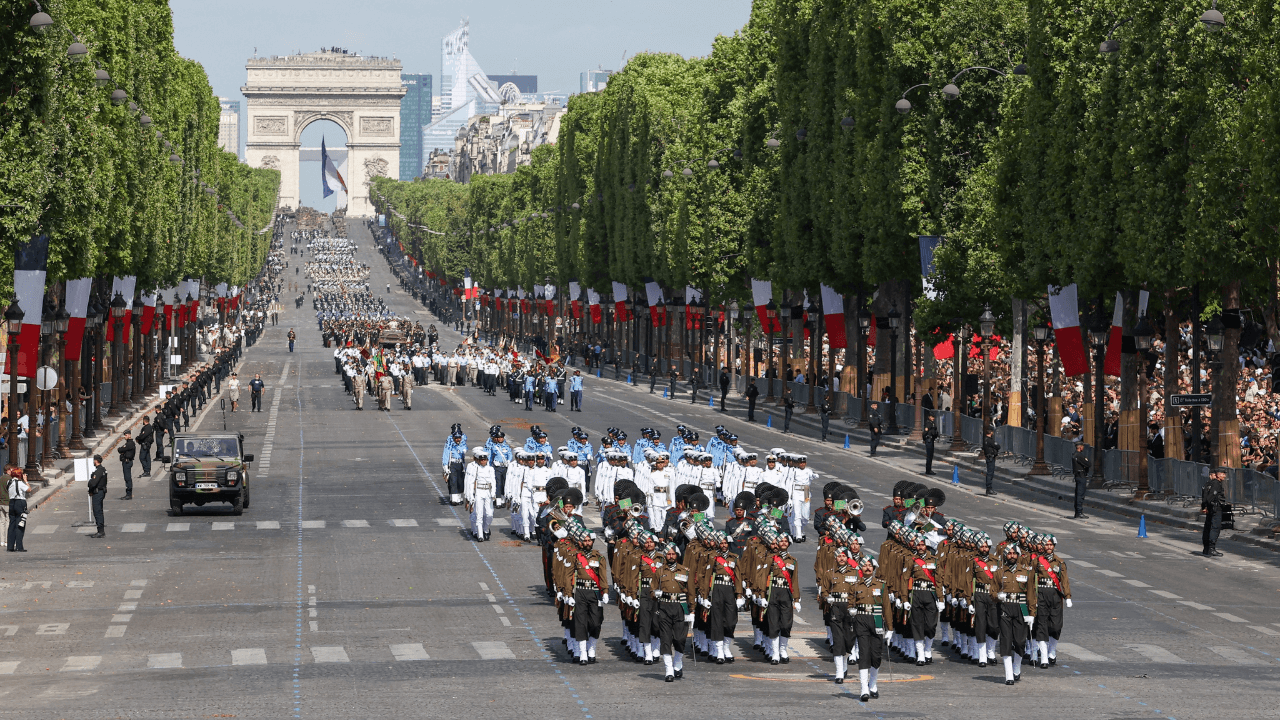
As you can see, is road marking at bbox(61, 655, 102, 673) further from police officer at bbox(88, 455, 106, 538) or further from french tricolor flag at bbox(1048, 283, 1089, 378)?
french tricolor flag at bbox(1048, 283, 1089, 378)

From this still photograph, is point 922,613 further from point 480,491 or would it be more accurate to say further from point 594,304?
point 594,304

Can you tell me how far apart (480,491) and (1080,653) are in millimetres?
14501

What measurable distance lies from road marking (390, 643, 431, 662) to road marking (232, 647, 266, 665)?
1.59 metres

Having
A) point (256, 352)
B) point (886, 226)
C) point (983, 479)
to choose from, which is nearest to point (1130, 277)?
point (983, 479)

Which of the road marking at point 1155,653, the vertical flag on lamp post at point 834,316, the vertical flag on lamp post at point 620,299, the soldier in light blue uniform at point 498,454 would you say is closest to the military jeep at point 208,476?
the soldier in light blue uniform at point 498,454

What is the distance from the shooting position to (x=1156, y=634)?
999 inches

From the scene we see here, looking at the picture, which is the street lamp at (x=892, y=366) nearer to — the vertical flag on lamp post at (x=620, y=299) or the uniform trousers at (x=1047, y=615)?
the uniform trousers at (x=1047, y=615)

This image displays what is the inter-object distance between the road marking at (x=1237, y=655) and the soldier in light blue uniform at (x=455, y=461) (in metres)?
19.5

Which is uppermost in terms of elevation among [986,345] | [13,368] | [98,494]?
[986,345]

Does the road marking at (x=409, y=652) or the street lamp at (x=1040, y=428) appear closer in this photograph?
the road marking at (x=409, y=652)

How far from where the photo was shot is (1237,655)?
23844 mm

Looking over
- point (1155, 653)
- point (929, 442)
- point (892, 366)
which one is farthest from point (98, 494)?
point (892, 366)

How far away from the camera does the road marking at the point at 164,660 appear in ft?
74.8

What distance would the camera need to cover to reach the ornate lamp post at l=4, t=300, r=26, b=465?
4125 centimetres
